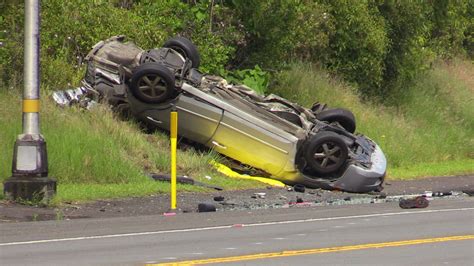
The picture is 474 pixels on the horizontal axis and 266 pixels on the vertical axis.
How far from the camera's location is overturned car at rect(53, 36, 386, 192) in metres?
19.5

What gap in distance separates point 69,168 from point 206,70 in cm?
671

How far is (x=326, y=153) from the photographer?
19406mm

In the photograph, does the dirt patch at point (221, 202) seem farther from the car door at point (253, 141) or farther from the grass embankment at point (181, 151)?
the car door at point (253, 141)

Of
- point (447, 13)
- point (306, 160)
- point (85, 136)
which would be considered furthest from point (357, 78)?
point (85, 136)

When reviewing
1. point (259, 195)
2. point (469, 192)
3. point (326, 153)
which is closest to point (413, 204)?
point (259, 195)

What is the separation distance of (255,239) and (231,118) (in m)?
7.38

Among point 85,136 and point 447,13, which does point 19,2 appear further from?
point 447,13

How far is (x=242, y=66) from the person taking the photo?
86.2 feet

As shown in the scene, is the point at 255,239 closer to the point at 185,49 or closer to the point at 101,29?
the point at 185,49

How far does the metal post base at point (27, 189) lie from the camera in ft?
51.2

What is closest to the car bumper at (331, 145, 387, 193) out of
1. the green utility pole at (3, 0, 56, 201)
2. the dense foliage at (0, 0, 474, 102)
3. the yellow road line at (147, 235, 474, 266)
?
the dense foliage at (0, 0, 474, 102)

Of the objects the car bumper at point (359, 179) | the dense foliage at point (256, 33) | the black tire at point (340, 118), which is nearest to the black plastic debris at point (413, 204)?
the car bumper at point (359, 179)

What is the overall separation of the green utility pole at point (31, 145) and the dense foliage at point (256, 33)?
5195 millimetres

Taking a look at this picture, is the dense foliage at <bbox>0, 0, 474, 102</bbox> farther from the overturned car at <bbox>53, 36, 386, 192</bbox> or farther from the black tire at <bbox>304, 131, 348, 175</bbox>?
the black tire at <bbox>304, 131, 348, 175</bbox>
